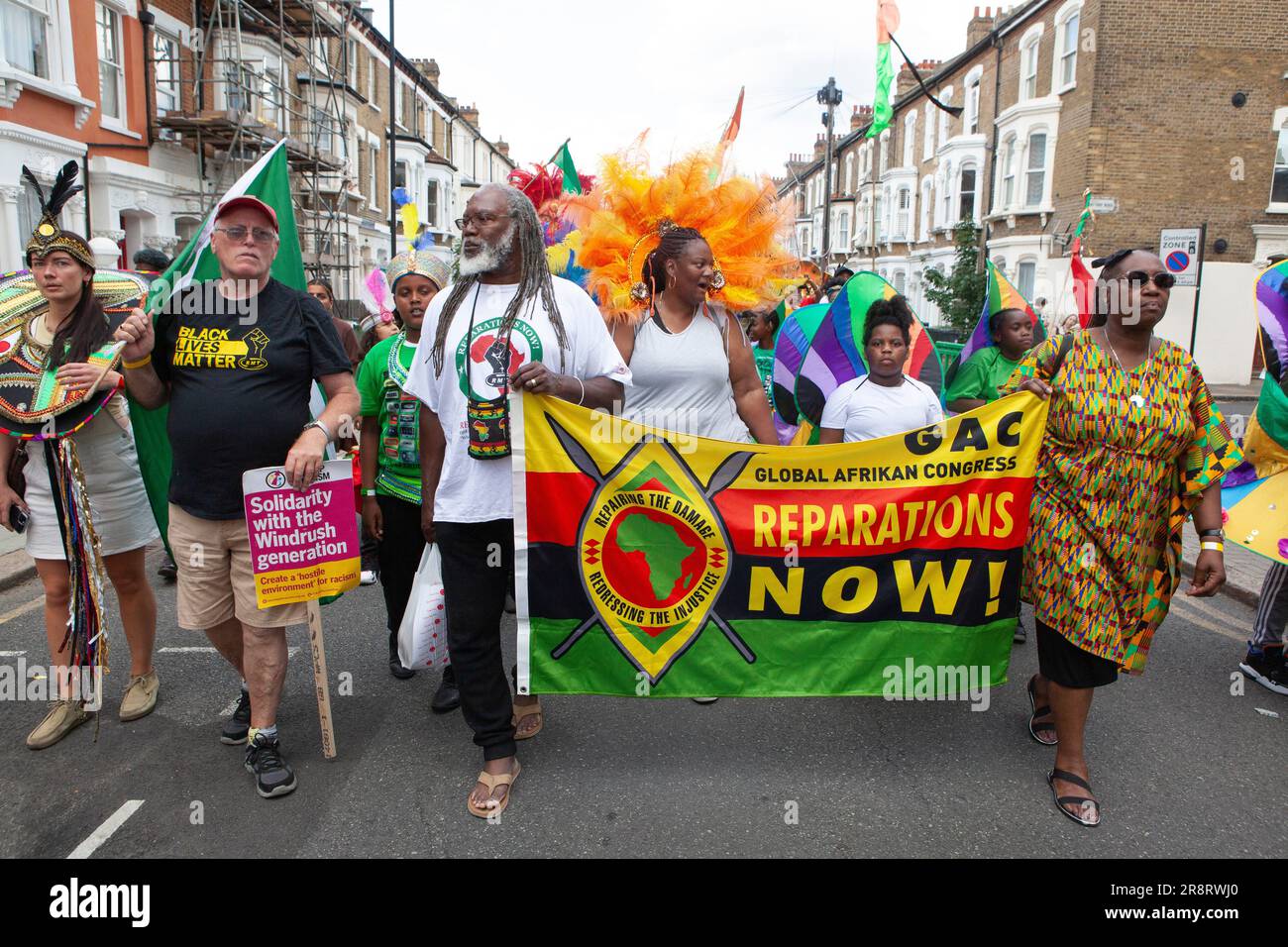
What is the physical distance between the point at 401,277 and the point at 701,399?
1.57 m

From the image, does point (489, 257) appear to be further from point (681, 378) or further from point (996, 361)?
point (996, 361)

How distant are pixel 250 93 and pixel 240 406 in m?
14.7

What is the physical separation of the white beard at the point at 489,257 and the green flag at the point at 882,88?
75.2ft

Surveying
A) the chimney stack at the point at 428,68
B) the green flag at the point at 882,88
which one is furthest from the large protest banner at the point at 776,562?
the chimney stack at the point at 428,68

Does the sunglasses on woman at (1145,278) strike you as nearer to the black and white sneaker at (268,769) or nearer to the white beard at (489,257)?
the white beard at (489,257)

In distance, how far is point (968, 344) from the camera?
591cm

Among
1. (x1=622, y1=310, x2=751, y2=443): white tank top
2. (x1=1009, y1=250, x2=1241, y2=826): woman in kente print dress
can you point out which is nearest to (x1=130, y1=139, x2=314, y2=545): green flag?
(x1=622, y1=310, x2=751, y2=443): white tank top

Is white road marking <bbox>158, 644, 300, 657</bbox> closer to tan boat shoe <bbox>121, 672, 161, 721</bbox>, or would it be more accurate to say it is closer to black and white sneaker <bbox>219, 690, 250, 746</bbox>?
tan boat shoe <bbox>121, 672, 161, 721</bbox>

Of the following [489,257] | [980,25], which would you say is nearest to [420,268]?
[489,257]

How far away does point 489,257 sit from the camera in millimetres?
3125

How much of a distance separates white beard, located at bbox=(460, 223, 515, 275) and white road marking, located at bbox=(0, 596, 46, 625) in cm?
387

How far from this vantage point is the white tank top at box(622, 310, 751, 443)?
379 centimetres
